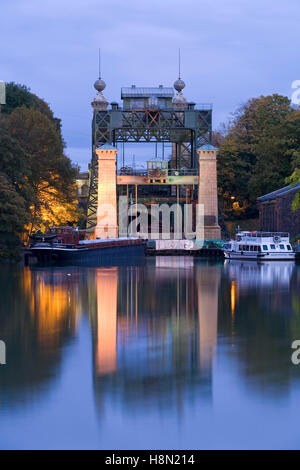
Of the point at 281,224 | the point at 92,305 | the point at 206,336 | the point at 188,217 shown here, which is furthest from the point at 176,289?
the point at 188,217

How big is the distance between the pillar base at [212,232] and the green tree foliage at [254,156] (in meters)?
9.23

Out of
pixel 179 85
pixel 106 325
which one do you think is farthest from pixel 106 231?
pixel 106 325

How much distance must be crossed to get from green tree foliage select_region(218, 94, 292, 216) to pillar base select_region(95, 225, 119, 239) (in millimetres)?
17671

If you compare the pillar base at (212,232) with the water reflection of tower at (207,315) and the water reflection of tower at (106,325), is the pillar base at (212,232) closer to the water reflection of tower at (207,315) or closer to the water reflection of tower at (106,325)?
the water reflection of tower at (207,315)

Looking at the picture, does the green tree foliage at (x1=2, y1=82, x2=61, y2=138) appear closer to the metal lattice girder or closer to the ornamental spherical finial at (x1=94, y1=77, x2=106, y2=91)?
the metal lattice girder

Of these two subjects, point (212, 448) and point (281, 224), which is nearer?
point (212, 448)

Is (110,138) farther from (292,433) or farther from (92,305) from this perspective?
(292,433)

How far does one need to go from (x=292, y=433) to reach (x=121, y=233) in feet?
187

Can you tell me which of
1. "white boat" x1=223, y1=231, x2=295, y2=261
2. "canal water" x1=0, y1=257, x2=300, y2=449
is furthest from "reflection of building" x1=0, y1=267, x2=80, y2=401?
"white boat" x1=223, y1=231, x2=295, y2=261

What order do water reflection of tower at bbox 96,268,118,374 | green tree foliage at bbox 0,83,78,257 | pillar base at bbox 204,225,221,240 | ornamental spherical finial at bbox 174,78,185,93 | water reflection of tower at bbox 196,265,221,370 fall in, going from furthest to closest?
ornamental spherical finial at bbox 174,78,185,93, pillar base at bbox 204,225,221,240, green tree foliage at bbox 0,83,78,257, water reflection of tower at bbox 196,265,221,370, water reflection of tower at bbox 96,268,118,374

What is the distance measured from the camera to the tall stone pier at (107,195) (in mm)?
65438

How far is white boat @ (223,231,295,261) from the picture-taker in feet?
174

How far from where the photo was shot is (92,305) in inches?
1033

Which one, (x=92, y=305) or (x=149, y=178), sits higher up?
(x=149, y=178)
